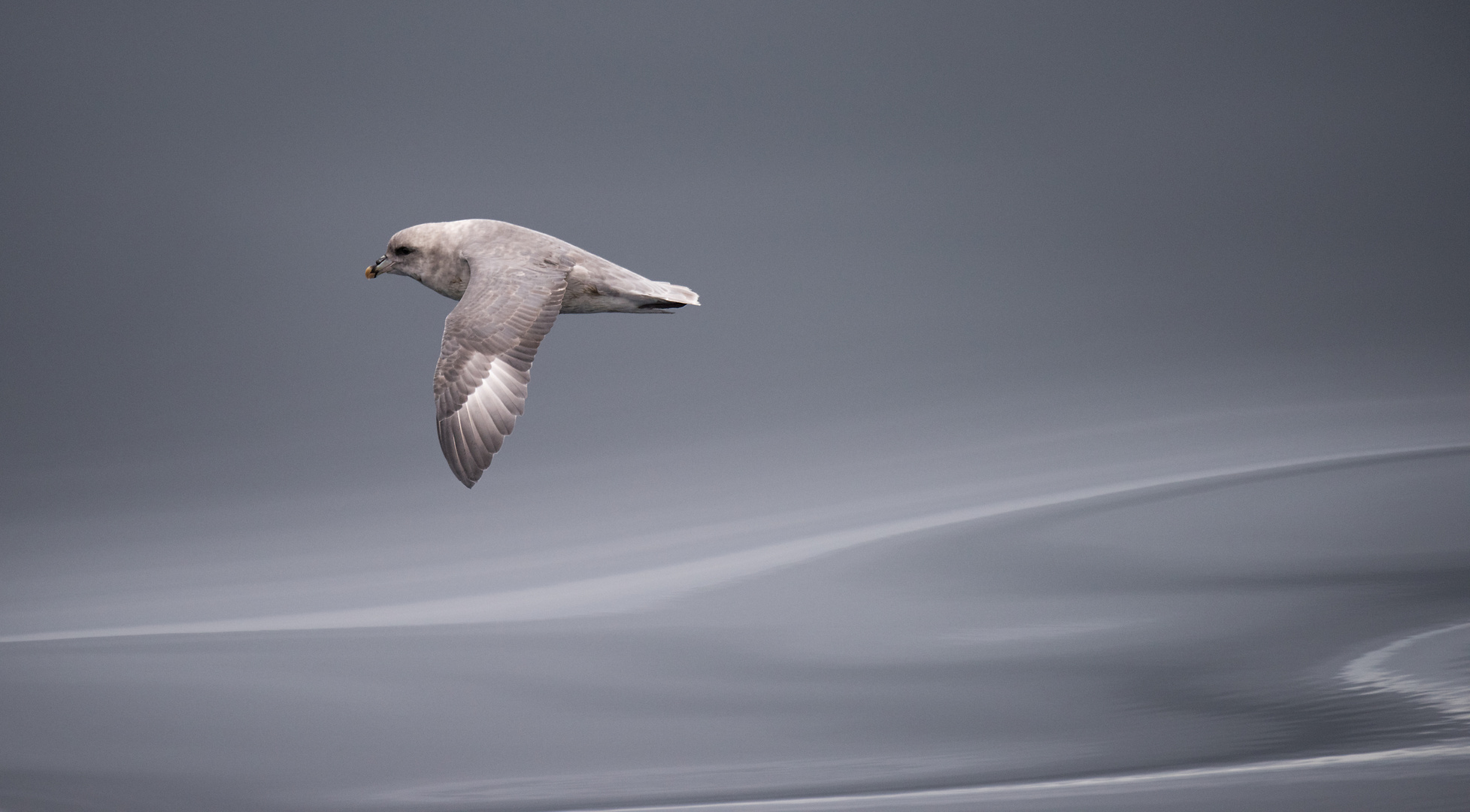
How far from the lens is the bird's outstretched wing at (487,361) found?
5371mm

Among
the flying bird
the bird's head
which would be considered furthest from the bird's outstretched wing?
the bird's head

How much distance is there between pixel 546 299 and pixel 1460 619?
4394 mm

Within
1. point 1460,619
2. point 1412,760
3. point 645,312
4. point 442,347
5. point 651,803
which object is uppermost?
point 645,312

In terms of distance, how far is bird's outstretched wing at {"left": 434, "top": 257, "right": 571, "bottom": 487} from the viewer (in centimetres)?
537

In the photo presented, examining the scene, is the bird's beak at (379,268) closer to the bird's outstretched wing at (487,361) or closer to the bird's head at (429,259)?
the bird's head at (429,259)

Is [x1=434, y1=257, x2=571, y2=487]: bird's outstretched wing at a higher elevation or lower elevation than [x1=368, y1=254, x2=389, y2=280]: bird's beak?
lower

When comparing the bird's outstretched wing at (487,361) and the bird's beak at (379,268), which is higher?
the bird's beak at (379,268)

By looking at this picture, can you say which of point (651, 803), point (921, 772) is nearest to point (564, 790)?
point (651, 803)

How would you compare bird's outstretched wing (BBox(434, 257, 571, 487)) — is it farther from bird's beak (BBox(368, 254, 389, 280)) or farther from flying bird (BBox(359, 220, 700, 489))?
bird's beak (BBox(368, 254, 389, 280))

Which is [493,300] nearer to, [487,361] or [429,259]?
[487,361]

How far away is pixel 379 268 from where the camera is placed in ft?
21.4

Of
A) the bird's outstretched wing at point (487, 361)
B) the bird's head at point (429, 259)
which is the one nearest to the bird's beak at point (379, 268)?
the bird's head at point (429, 259)

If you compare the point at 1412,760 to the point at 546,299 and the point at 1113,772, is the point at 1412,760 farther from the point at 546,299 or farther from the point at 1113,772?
the point at 546,299

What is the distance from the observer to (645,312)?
20.1ft
